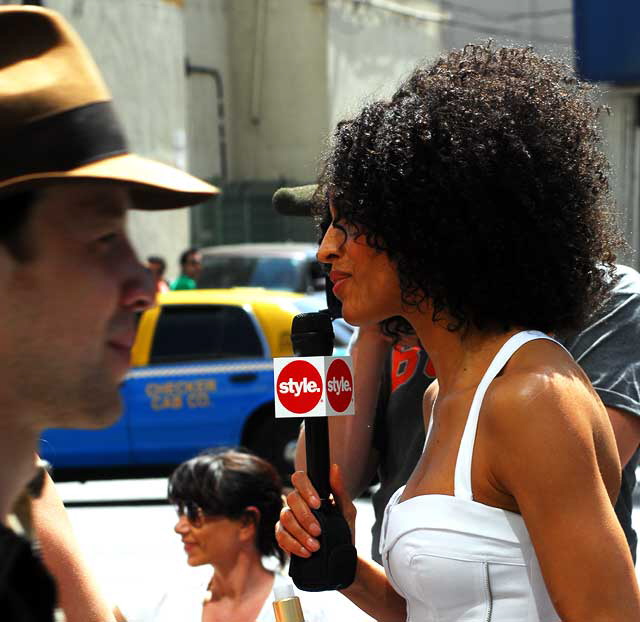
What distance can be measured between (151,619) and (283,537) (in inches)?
66.1

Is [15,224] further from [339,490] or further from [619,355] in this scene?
[619,355]

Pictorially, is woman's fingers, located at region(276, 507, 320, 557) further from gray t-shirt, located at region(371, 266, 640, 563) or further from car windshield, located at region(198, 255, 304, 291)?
car windshield, located at region(198, 255, 304, 291)

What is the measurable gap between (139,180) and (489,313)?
952 millimetres

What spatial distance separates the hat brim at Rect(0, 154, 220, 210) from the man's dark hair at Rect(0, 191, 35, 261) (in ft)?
0.10

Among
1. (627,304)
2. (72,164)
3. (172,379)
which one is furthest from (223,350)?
(72,164)

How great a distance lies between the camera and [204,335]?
404 inches

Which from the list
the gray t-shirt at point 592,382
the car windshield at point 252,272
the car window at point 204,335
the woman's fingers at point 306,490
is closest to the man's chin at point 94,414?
the woman's fingers at point 306,490

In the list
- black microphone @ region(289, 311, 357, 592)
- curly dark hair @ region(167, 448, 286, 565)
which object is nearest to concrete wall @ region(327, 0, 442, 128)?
curly dark hair @ region(167, 448, 286, 565)

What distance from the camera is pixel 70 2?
16.1m

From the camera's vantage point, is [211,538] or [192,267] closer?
[211,538]

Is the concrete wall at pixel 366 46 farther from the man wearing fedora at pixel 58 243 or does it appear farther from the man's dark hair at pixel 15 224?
the man's dark hair at pixel 15 224

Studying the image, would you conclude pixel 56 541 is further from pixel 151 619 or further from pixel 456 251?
pixel 151 619

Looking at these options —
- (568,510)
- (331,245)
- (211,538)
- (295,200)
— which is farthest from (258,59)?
(568,510)

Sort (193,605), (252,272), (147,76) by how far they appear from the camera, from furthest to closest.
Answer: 1. (147,76)
2. (252,272)
3. (193,605)
